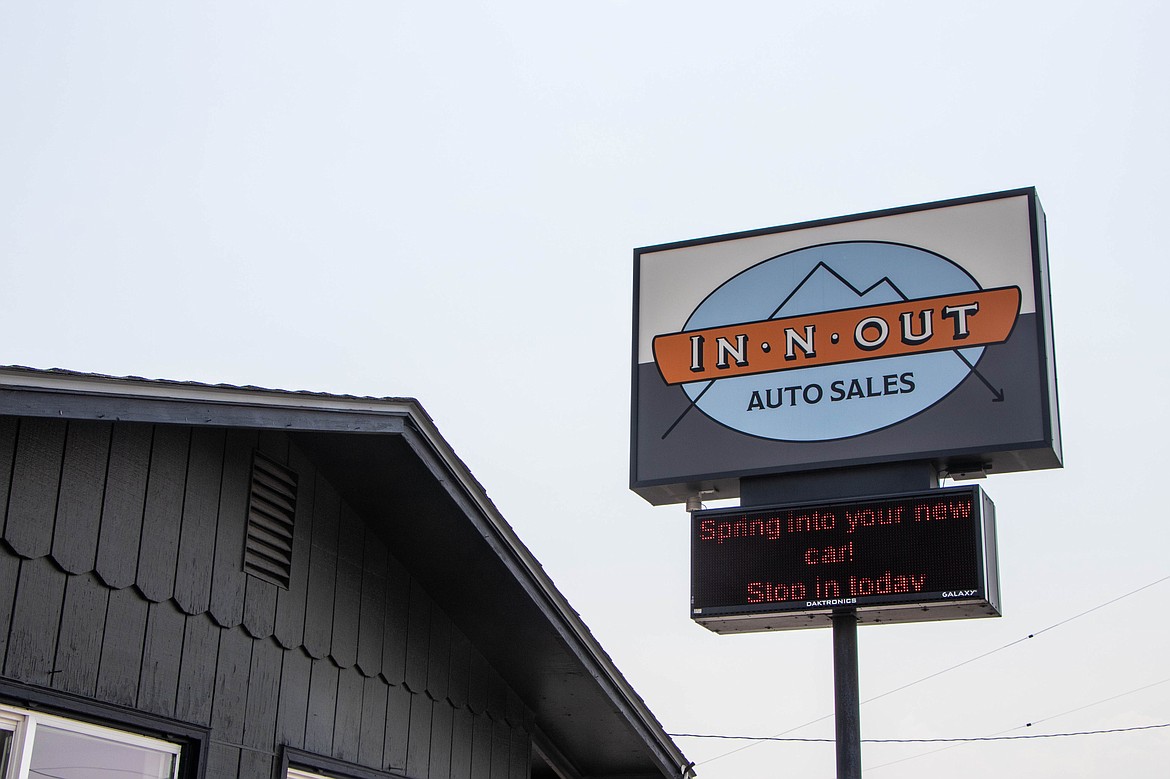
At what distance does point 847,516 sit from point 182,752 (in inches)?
215

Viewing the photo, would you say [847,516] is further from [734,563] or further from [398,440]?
[398,440]

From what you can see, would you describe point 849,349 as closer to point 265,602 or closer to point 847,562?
A: point 847,562

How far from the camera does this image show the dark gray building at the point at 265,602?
6.62 meters

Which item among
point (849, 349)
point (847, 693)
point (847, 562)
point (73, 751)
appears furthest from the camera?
point (849, 349)

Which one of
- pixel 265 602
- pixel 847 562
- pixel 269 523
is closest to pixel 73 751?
pixel 265 602

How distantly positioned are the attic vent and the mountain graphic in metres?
5.62

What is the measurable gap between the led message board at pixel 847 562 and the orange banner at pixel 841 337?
1600mm

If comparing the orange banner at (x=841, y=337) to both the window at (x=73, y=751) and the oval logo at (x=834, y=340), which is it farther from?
the window at (x=73, y=751)

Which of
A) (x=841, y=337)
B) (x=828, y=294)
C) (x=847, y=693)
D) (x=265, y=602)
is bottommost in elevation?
(x=265, y=602)

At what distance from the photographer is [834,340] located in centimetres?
1227

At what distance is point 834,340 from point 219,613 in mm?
6308

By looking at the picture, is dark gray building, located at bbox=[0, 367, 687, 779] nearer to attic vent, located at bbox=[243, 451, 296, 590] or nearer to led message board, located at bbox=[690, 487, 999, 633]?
attic vent, located at bbox=[243, 451, 296, 590]

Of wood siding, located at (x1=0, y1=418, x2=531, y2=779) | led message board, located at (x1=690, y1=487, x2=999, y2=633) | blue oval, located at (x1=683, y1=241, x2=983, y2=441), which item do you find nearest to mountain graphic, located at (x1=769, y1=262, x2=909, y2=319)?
blue oval, located at (x1=683, y1=241, x2=983, y2=441)

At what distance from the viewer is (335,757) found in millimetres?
8414
